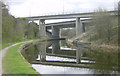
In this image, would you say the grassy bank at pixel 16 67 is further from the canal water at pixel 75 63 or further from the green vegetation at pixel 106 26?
the green vegetation at pixel 106 26

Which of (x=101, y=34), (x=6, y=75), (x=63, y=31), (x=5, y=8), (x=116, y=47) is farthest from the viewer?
(x=63, y=31)

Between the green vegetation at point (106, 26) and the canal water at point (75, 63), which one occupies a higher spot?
the green vegetation at point (106, 26)

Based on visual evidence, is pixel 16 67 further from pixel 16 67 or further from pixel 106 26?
pixel 106 26

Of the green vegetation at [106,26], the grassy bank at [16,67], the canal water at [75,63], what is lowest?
the canal water at [75,63]

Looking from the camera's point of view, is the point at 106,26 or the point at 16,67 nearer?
the point at 16,67

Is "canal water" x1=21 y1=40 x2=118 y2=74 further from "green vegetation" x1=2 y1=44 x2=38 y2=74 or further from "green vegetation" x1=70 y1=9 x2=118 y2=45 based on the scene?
"green vegetation" x1=70 y1=9 x2=118 y2=45

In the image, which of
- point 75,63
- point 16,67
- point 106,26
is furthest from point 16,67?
point 106,26

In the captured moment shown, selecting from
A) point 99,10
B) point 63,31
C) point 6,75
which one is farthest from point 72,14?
point 6,75

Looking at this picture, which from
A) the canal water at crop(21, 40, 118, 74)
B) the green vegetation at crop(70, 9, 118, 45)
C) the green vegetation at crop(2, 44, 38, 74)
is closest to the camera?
the green vegetation at crop(2, 44, 38, 74)

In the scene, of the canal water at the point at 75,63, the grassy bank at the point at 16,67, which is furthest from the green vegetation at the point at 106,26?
the grassy bank at the point at 16,67

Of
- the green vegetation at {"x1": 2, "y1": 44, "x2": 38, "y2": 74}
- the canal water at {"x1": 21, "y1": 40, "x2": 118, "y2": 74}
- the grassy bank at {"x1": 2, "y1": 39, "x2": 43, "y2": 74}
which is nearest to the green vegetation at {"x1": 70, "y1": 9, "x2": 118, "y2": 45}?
the canal water at {"x1": 21, "y1": 40, "x2": 118, "y2": 74}

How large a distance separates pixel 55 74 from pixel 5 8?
28.4ft

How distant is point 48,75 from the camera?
48.6 feet

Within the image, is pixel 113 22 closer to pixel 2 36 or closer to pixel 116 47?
pixel 116 47
